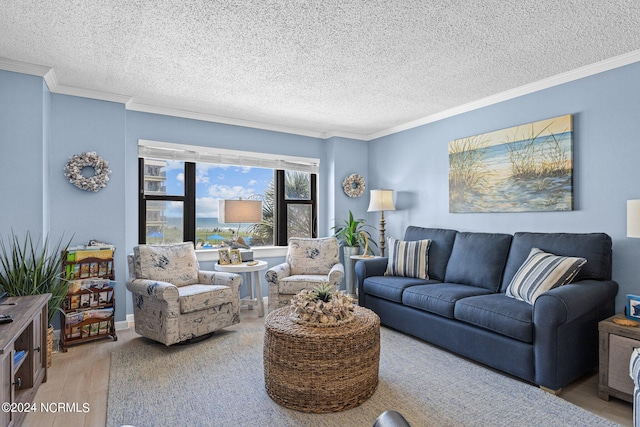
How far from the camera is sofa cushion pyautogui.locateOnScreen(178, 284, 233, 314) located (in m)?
3.07

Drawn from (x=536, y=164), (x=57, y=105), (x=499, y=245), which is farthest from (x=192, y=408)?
(x=536, y=164)

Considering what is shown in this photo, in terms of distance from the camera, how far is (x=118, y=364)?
278 centimetres

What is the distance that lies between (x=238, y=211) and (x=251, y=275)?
89cm

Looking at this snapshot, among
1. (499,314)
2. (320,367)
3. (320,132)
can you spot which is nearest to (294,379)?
(320,367)

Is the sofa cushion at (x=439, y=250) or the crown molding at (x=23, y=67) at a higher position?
the crown molding at (x=23, y=67)

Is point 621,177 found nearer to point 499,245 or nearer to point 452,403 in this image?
point 499,245

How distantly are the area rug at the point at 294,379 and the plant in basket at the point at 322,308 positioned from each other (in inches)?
20.6

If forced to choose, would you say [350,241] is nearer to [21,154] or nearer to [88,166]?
[88,166]

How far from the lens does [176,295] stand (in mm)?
3010

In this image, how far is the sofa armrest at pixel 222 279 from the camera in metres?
3.44

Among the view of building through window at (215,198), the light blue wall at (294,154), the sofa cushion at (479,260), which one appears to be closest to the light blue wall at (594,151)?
the light blue wall at (294,154)

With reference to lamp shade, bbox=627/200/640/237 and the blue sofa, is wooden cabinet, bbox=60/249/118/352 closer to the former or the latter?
the blue sofa

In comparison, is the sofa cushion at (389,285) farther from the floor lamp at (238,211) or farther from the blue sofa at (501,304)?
the floor lamp at (238,211)

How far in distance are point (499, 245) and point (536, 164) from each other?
82 centimetres
